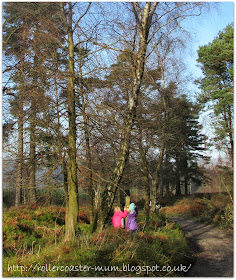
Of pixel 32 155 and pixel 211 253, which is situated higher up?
pixel 32 155

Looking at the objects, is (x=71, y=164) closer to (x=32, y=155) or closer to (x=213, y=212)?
(x=32, y=155)

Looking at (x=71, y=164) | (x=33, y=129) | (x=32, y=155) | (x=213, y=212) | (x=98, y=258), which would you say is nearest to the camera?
(x=98, y=258)

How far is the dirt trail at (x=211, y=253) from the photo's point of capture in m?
6.70

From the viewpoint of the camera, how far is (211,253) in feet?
29.2

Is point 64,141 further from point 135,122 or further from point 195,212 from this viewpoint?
point 195,212

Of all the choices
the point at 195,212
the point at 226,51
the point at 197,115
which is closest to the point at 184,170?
the point at 197,115

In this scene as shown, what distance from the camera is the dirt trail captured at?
670cm

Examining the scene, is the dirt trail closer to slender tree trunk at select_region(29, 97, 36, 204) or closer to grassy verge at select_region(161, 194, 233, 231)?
grassy verge at select_region(161, 194, 233, 231)

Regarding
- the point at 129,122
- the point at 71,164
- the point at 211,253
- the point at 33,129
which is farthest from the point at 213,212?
the point at 33,129

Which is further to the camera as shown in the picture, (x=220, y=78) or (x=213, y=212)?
(x=220, y=78)

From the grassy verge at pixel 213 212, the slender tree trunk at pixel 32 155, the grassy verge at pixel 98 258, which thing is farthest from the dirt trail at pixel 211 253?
the slender tree trunk at pixel 32 155

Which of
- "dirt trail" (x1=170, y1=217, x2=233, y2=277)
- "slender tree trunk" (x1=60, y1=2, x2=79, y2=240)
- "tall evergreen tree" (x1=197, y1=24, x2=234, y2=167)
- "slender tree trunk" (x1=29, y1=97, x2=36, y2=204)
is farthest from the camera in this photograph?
"tall evergreen tree" (x1=197, y1=24, x2=234, y2=167)

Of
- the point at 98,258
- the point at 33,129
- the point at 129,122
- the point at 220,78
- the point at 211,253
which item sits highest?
the point at 220,78

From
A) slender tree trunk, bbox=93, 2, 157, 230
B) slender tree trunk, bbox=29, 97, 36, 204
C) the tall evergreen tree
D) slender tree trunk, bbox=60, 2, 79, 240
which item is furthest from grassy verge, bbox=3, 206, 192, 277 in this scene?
the tall evergreen tree
